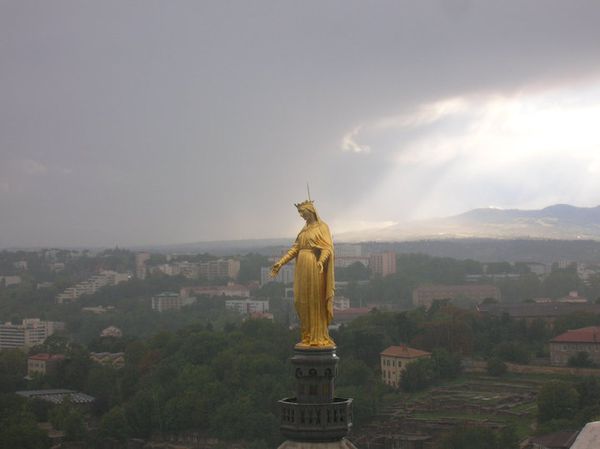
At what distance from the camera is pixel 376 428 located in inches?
2638

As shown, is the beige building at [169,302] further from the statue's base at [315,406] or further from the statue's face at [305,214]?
the statue's base at [315,406]

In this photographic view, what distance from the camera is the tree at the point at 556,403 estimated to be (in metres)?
62.3

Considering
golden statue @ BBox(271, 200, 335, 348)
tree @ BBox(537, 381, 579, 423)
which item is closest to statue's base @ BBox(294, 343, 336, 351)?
golden statue @ BBox(271, 200, 335, 348)

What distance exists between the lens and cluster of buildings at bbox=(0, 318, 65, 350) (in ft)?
474

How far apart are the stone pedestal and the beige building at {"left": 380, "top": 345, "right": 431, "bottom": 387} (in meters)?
69.2

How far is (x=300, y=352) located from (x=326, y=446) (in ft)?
2.90

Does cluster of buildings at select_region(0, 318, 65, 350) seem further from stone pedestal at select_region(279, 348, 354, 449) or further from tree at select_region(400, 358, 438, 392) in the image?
stone pedestal at select_region(279, 348, 354, 449)

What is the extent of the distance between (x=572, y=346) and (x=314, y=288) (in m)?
76.8

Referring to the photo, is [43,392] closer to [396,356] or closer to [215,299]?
[396,356]

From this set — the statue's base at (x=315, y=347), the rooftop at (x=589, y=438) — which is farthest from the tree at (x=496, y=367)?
the rooftop at (x=589, y=438)

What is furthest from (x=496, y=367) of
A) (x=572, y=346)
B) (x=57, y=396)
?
(x=57, y=396)

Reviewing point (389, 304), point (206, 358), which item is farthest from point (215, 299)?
point (206, 358)

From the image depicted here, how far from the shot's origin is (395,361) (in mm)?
81750

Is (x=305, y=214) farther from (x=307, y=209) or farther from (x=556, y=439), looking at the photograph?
(x=556, y=439)
